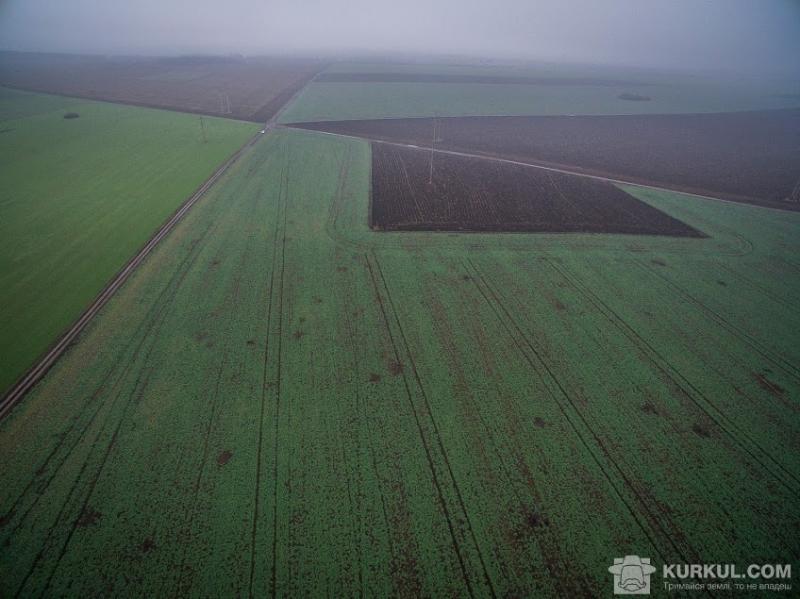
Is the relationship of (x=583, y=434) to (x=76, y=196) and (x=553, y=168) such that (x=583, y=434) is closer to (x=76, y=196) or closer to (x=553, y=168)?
(x=553, y=168)

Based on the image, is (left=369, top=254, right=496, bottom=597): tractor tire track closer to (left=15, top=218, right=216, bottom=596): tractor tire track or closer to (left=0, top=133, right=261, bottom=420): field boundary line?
(left=15, top=218, right=216, bottom=596): tractor tire track

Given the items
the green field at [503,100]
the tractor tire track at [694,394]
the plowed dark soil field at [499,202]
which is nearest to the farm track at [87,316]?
the plowed dark soil field at [499,202]

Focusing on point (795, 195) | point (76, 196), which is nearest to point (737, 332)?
point (795, 195)

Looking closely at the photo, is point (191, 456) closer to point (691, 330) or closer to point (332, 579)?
point (332, 579)

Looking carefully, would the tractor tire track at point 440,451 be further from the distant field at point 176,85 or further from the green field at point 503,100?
the distant field at point 176,85

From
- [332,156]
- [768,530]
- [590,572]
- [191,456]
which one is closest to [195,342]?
[191,456]
